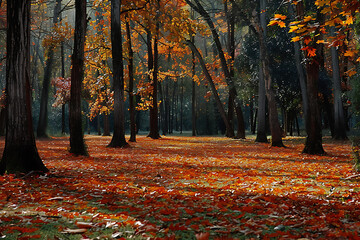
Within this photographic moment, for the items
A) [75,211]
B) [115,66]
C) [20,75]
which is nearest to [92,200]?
[75,211]

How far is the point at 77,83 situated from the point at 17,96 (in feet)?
13.8

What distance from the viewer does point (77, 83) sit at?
33.7 feet

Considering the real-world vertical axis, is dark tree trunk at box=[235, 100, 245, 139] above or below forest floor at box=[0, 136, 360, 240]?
above

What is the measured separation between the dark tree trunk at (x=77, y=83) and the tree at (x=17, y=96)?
389 cm

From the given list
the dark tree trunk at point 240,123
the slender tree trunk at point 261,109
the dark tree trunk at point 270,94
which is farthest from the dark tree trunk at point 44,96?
the dark tree trunk at point 270,94

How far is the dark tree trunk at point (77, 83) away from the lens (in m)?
10.3

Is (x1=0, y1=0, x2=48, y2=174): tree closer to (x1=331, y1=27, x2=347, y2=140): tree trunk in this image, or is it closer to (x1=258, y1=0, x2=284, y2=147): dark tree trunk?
(x1=258, y1=0, x2=284, y2=147): dark tree trunk

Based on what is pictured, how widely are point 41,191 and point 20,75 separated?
94.4 inches

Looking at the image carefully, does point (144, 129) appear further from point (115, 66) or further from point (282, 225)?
point (282, 225)

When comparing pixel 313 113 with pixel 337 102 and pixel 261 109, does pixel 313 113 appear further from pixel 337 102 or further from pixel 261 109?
pixel 337 102

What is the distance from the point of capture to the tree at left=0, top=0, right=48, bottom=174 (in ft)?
20.0

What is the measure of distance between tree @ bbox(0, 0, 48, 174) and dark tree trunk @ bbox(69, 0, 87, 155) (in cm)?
389

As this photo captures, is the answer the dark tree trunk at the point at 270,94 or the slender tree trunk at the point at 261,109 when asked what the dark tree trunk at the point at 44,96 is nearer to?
the slender tree trunk at the point at 261,109

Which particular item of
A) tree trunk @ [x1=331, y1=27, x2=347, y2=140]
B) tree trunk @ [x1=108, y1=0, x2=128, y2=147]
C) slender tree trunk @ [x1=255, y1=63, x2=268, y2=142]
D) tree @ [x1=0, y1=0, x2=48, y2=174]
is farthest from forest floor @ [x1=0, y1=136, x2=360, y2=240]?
tree trunk @ [x1=331, y1=27, x2=347, y2=140]
